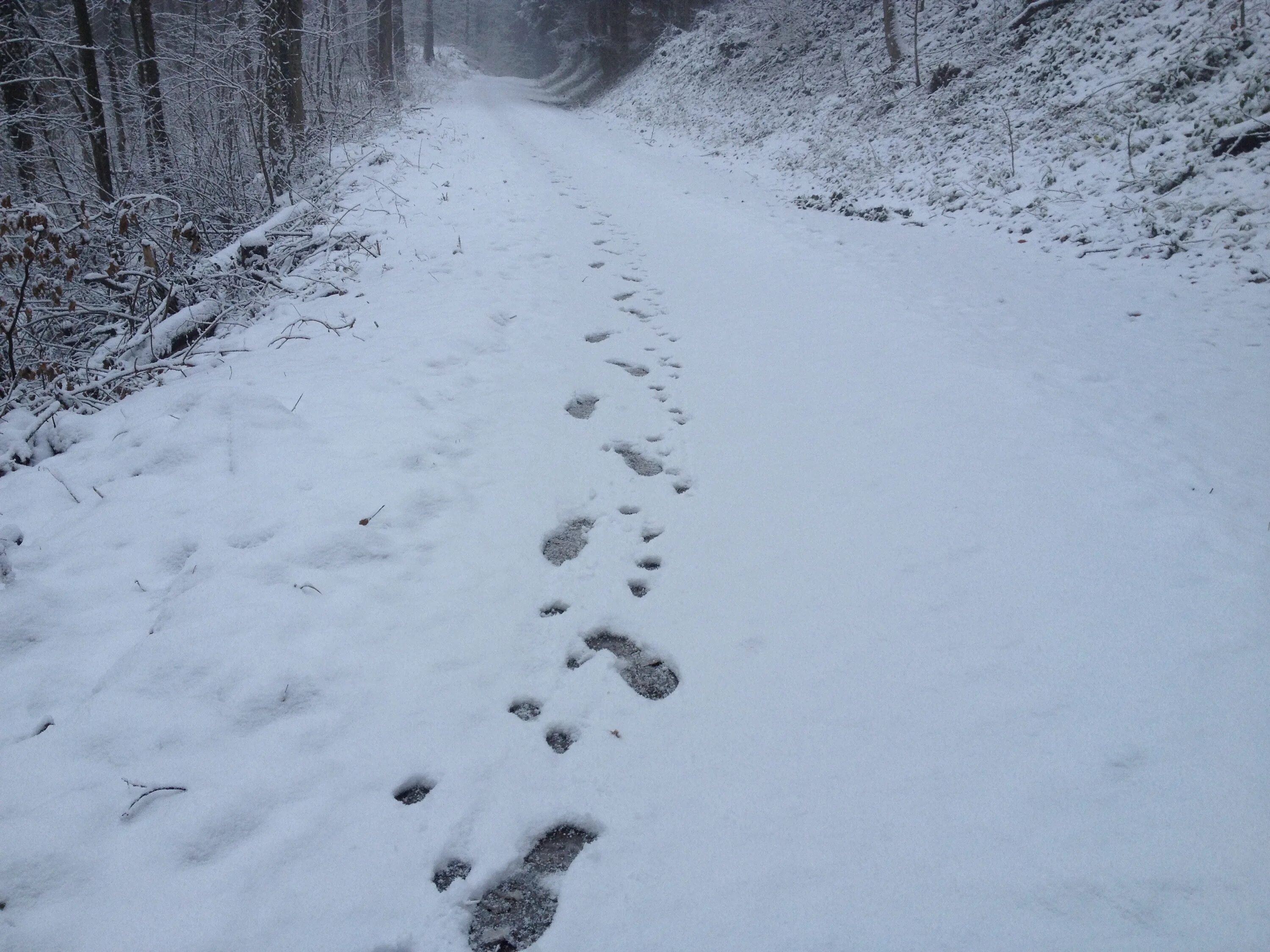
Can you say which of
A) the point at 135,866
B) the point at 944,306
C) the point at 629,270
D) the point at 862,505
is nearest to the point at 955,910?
the point at 862,505

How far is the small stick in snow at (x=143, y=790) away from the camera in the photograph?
187 cm

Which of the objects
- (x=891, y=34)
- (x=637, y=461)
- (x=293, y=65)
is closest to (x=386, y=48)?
(x=293, y=65)

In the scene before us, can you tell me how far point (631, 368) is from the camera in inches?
193

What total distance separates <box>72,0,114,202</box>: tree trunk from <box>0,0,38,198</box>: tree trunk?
0.61 m

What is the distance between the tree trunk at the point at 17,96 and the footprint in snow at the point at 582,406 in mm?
8124

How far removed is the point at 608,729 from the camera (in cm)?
230

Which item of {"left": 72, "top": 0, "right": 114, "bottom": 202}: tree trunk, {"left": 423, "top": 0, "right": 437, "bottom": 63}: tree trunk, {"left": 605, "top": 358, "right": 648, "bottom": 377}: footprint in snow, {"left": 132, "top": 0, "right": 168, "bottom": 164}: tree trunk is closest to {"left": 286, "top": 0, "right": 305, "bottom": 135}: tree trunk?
{"left": 132, "top": 0, "right": 168, "bottom": 164}: tree trunk

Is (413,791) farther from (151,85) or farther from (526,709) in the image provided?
(151,85)

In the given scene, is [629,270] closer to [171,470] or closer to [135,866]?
[171,470]

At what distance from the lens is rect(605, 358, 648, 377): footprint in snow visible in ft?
15.8

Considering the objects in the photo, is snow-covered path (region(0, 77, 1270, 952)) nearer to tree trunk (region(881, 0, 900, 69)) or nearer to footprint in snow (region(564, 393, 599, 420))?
footprint in snow (region(564, 393, 599, 420))

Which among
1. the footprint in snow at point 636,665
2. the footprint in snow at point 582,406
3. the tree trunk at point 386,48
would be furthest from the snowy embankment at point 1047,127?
the tree trunk at point 386,48

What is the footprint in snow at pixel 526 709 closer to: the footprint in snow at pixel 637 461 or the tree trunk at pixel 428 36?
the footprint in snow at pixel 637 461

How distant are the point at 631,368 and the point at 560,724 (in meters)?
3.19
